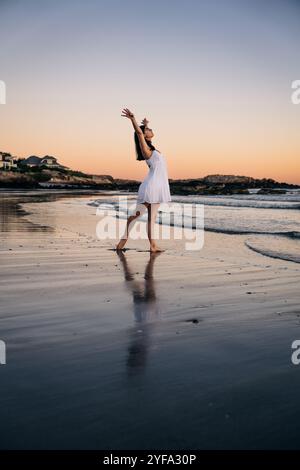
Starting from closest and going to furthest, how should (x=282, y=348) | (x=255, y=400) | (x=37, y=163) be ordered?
(x=255, y=400) < (x=282, y=348) < (x=37, y=163)

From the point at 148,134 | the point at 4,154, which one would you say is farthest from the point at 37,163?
the point at 148,134

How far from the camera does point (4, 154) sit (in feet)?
447

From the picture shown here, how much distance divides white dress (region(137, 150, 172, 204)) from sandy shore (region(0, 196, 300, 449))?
257 cm

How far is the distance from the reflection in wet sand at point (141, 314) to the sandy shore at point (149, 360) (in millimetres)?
12

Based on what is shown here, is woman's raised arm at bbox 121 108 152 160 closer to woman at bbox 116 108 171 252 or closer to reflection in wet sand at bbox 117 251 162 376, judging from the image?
woman at bbox 116 108 171 252

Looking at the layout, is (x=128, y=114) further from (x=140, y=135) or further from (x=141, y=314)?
(x=141, y=314)

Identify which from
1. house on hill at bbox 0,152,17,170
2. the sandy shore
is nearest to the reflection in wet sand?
the sandy shore

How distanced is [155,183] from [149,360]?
5563mm

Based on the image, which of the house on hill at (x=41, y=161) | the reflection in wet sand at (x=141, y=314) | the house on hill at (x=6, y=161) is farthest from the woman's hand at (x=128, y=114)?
the house on hill at (x=41, y=161)

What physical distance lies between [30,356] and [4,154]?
143 meters

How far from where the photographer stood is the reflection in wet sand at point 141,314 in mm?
2557

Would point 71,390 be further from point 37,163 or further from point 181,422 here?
point 37,163

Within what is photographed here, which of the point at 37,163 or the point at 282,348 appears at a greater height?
the point at 37,163
